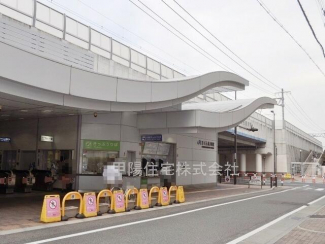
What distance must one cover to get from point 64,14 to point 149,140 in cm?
1064

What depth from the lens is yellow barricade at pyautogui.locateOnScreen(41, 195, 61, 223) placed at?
1029cm

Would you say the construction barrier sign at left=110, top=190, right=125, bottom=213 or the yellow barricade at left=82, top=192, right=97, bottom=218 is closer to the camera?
the yellow barricade at left=82, top=192, right=97, bottom=218

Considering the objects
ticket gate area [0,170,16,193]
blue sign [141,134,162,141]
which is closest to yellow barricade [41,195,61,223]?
ticket gate area [0,170,16,193]

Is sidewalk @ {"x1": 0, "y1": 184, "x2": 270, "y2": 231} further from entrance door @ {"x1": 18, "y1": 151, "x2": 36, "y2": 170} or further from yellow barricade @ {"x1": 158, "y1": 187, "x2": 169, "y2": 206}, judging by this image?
yellow barricade @ {"x1": 158, "y1": 187, "x2": 169, "y2": 206}

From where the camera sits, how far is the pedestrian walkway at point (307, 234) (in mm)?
8336

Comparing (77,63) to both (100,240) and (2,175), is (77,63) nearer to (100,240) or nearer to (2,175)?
(2,175)

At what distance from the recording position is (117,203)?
12.8 m

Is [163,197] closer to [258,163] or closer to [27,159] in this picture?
[27,159]

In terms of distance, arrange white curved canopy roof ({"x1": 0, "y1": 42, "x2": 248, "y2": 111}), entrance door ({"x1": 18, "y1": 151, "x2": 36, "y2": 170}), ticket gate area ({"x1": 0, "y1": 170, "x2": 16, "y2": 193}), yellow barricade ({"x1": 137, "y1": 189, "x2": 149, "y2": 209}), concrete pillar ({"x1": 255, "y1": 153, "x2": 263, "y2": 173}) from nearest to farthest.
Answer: white curved canopy roof ({"x1": 0, "y1": 42, "x2": 248, "y2": 111}) < yellow barricade ({"x1": 137, "y1": 189, "x2": 149, "y2": 209}) < ticket gate area ({"x1": 0, "y1": 170, "x2": 16, "y2": 193}) < entrance door ({"x1": 18, "y1": 151, "x2": 36, "y2": 170}) < concrete pillar ({"x1": 255, "y1": 153, "x2": 263, "y2": 173})

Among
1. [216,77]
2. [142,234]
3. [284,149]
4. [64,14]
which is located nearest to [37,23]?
[64,14]

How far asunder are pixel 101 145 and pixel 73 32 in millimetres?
9286

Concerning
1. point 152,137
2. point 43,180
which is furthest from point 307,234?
point 43,180

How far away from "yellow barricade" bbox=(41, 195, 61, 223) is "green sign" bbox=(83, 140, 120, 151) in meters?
8.59

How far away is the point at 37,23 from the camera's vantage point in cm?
2105
